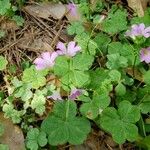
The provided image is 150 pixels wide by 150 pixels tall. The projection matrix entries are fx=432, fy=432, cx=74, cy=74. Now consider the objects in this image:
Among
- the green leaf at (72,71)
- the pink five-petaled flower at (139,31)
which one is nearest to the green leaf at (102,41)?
the pink five-petaled flower at (139,31)

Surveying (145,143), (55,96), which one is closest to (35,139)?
(55,96)

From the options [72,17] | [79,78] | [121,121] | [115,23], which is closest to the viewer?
[121,121]

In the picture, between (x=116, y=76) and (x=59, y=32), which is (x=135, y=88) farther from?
(x=59, y=32)

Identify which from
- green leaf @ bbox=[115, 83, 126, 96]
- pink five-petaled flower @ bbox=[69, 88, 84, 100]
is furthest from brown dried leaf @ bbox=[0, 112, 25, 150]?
green leaf @ bbox=[115, 83, 126, 96]

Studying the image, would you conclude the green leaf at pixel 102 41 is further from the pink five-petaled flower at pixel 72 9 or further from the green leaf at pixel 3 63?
the green leaf at pixel 3 63

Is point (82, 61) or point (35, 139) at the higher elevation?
point (82, 61)

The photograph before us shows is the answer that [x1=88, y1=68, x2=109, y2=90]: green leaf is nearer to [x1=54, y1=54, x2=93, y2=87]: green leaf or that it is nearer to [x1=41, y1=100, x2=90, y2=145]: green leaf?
[x1=54, y1=54, x2=93, y2=87]: green leaf

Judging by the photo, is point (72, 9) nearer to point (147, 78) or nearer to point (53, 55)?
point (53, 55)
